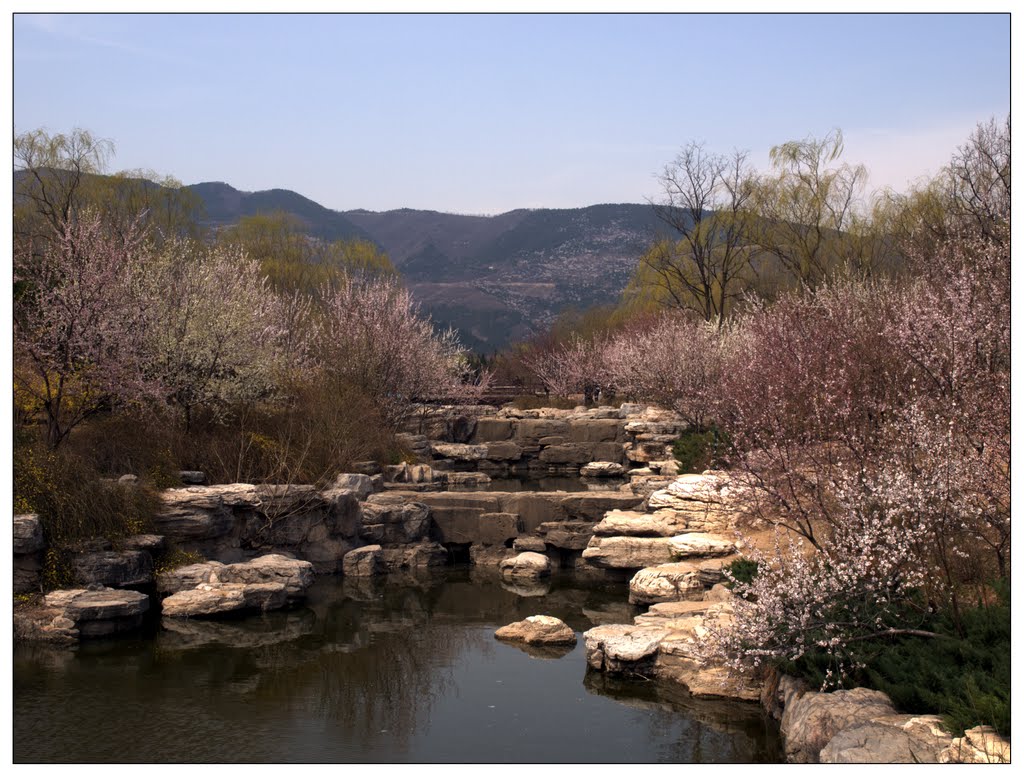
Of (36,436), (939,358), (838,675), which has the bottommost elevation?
(838,675)

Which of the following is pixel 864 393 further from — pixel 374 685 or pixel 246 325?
pixel 246 325

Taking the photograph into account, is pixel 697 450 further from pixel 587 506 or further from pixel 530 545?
pixel 530 545

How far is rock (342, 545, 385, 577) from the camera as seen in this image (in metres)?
16.0

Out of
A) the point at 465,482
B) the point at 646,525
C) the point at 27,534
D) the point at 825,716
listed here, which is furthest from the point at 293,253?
the point at 825,716

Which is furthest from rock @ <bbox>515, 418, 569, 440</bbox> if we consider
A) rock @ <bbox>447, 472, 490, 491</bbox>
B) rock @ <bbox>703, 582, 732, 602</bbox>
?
rock @ <bbox>703, 582, 732, 602</bbox>

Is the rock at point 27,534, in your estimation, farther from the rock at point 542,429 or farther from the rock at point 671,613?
the rock at point 542,429

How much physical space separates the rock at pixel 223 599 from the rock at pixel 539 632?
3.23 m

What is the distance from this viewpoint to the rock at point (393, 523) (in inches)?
664

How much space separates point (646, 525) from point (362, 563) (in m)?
4.56

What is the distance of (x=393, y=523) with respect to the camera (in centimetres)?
1706

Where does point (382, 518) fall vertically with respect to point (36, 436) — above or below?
below

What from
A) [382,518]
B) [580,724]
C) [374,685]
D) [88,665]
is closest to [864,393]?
[580,724]

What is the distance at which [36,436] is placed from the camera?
14.4 metres

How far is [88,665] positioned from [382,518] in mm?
6559
